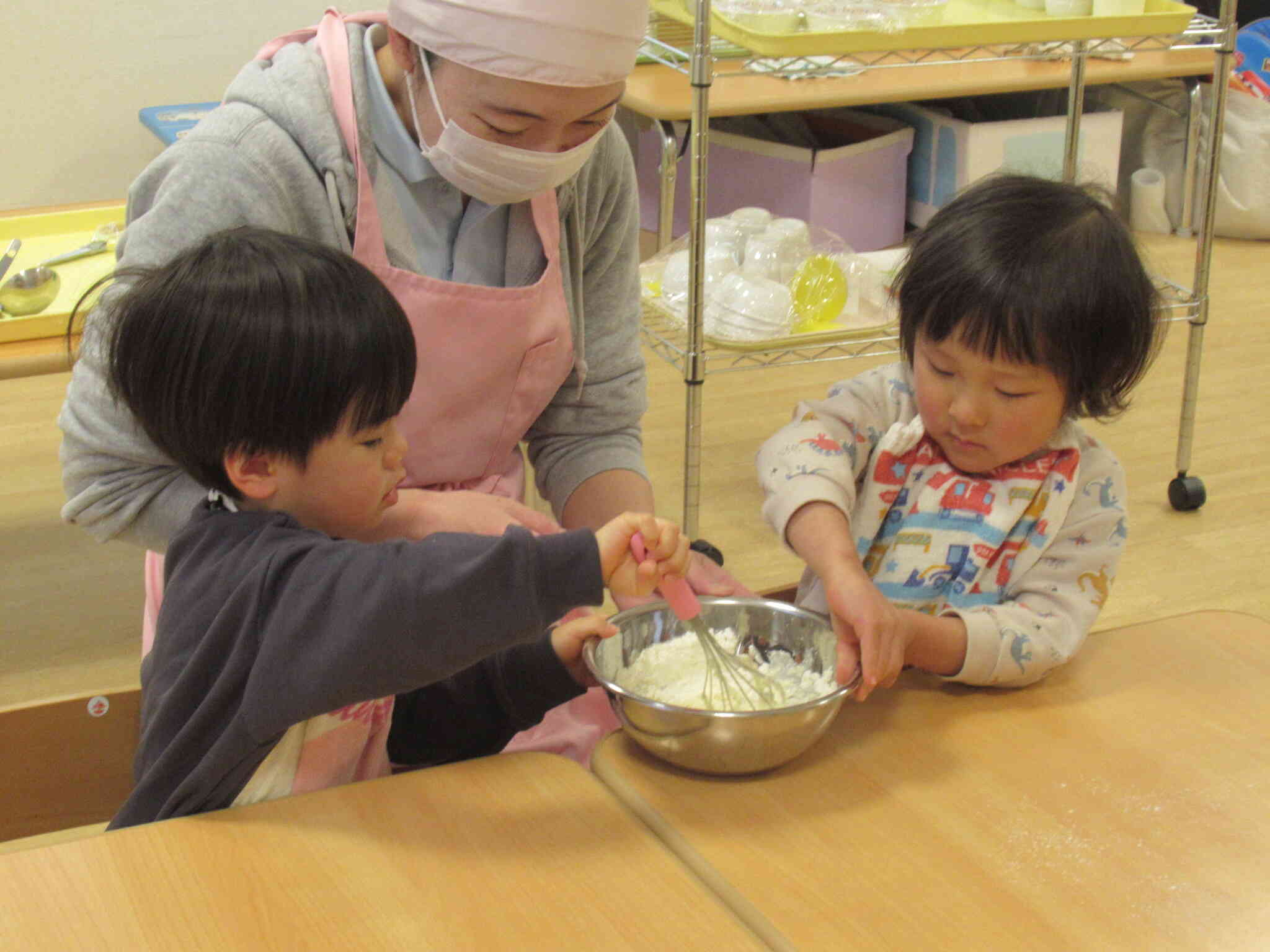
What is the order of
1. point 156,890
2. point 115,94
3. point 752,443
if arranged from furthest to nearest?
point 115,94 → point 752,443 → point 156,890

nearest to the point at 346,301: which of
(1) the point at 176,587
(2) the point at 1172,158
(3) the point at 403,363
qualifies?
(3) the point at 403,363

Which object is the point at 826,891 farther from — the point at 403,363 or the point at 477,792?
the point at 403,363

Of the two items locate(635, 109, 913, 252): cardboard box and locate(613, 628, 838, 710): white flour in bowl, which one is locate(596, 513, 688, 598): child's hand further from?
locate(635, 109, 913, 252): cardboard box

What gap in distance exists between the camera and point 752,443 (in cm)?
309

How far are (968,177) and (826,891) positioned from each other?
3.33 metres

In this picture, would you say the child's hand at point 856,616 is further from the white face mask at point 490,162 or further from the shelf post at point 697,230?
the shelf post at point 697,230

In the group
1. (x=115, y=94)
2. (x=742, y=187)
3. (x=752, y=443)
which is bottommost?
(x=752, y=443)

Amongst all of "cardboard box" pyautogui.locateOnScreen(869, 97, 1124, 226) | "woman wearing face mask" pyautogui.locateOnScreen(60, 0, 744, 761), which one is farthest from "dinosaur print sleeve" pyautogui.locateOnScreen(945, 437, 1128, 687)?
"cardboard box" pyautogui.locateOnScreen(869, 97, 1124, 226)

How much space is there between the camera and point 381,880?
0.87m

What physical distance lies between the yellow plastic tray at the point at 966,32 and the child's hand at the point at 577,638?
1.15 metres

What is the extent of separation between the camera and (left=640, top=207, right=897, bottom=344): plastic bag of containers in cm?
232

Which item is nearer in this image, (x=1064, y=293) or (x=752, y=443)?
(x=1064, y=293)

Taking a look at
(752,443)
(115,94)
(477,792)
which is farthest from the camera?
(115,94)

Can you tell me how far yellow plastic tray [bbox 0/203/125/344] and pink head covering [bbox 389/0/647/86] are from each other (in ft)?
3.12
